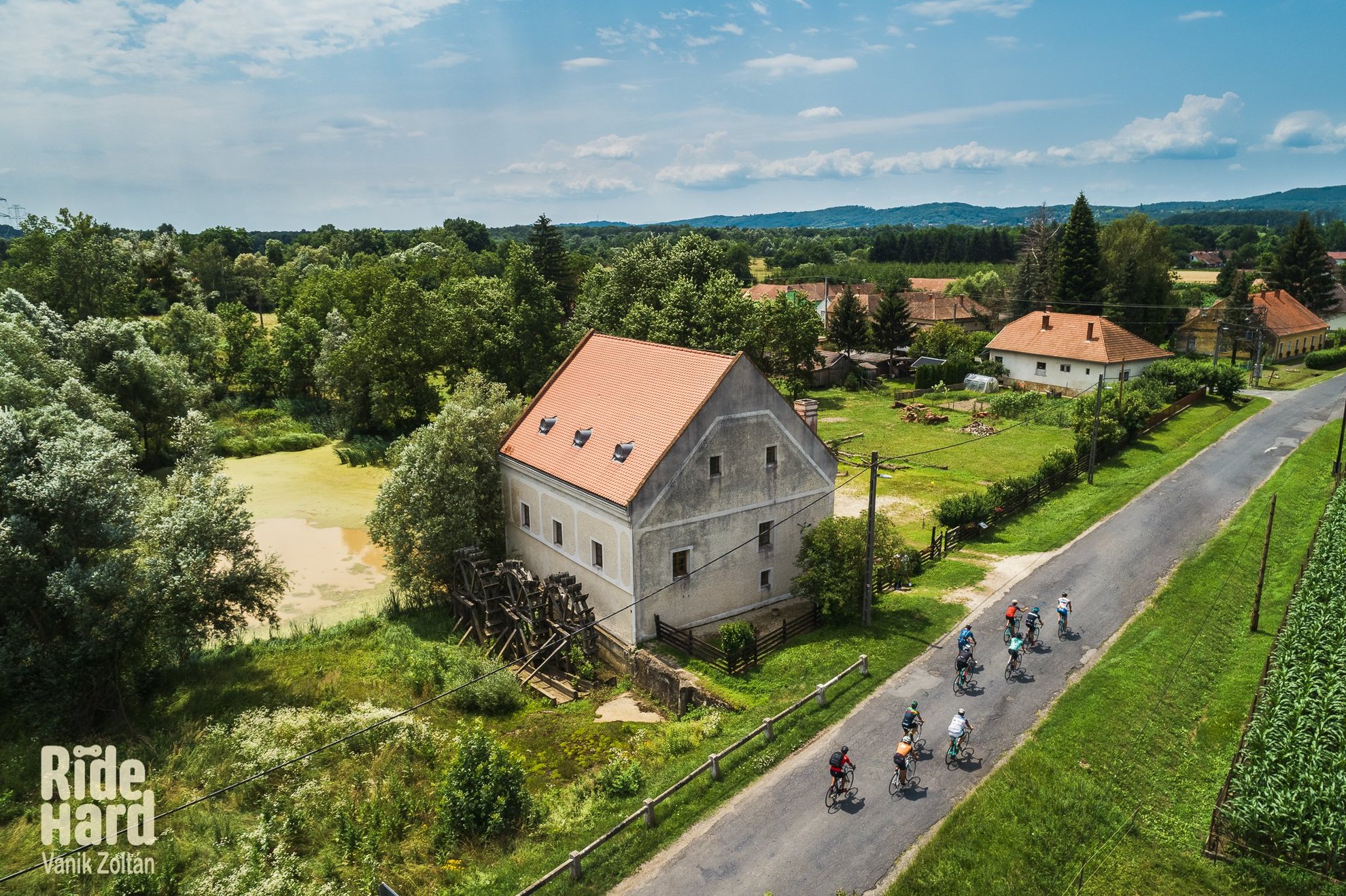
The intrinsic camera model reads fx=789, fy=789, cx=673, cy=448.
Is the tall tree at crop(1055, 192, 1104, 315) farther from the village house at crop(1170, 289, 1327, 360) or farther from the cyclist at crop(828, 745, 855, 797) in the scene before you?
the cyclist at crop(828, 745, 855, 797)

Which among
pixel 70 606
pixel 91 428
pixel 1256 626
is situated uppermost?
pixel 91 428

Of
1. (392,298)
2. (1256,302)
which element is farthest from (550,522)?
(1256,302)

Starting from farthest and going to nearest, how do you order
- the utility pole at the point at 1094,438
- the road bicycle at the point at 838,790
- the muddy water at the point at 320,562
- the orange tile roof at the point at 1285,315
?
the orange tile roof at the point at 1285,315 < the utility pole at the point at 1094,438 < the muddy water at the point at 320,562 < the road bicycle at the point at 838,790

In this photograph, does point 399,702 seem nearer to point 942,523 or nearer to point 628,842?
point 628,842

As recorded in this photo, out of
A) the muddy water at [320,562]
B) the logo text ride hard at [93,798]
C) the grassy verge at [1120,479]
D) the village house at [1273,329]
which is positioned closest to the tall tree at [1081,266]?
the village house at [1273,329]

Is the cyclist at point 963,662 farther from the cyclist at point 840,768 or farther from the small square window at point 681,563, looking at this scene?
the small square window at point 681,563
